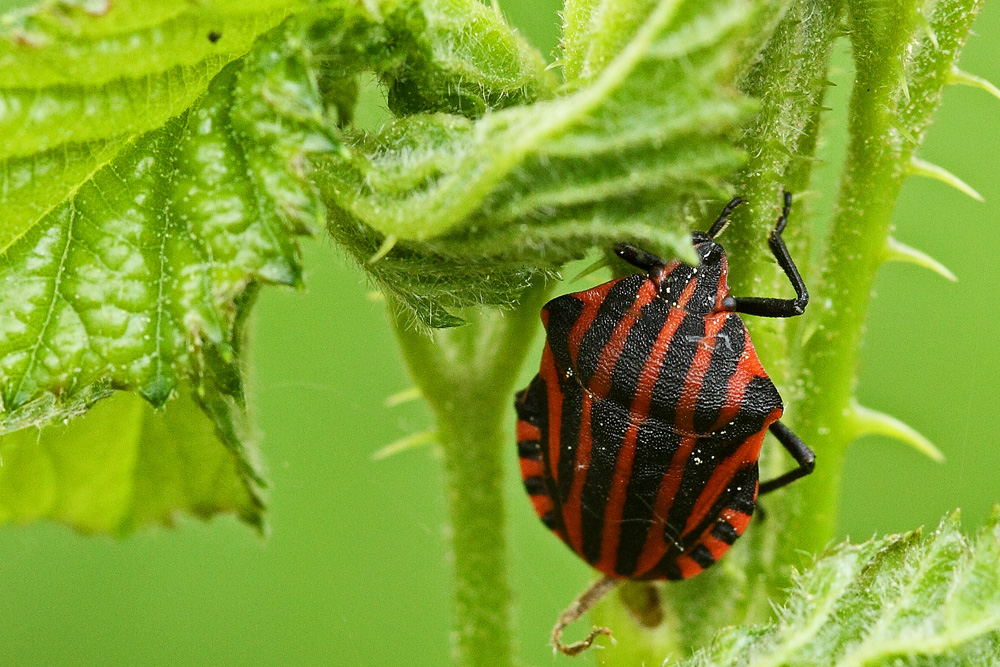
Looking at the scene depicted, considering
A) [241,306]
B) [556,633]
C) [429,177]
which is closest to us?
[429,177]

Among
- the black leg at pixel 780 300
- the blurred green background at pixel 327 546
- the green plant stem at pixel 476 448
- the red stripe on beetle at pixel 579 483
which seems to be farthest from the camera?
the blurred green background at pixel 327 546

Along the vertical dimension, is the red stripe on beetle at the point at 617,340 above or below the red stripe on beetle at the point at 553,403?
above

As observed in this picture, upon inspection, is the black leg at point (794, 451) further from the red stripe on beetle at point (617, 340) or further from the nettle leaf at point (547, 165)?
the nettle leaf at point (547, 165)

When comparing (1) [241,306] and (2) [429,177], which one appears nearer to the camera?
(2) [429,177]

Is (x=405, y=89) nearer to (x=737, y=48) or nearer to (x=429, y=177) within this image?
(x=429, y=177)

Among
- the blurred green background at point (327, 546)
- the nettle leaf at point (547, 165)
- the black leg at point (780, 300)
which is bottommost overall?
the blurred green background at point (327, 546)

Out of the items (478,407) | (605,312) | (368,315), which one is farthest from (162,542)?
(605,312)

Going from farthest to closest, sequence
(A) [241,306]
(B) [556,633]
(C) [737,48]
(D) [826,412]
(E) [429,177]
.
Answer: (B) [556,633], (D) [826,412], (A) [241,306], (E) [429,177], (C) [737,48]

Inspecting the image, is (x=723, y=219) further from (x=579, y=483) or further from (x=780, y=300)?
(x=579, y=483)


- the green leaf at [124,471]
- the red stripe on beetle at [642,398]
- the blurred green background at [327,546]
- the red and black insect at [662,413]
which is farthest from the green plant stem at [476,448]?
the blurred green background at [327,546]
